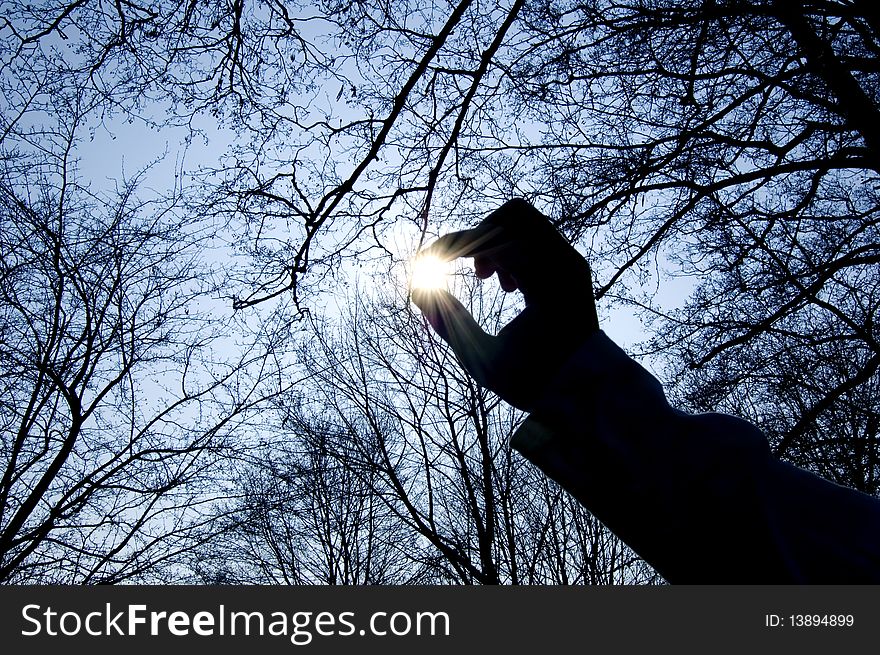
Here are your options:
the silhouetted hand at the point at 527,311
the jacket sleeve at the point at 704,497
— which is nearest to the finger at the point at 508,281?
the silhouetted hand at the point at 527,311

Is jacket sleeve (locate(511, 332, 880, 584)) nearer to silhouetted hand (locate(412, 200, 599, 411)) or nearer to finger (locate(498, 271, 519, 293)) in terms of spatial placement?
silhouetted hand (locate(412, 200, 599, 411))

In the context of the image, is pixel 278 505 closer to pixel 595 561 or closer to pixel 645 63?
pixel 595 561

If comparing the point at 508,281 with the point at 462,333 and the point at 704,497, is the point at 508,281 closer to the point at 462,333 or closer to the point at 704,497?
the point at 462,333

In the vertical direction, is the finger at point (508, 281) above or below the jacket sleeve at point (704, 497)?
above

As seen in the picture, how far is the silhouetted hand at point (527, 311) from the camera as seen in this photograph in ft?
2.55

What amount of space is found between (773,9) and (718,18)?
47 centimetres

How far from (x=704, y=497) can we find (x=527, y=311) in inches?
12.6

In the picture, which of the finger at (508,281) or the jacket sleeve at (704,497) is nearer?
the jacket sleeve at (704,497)

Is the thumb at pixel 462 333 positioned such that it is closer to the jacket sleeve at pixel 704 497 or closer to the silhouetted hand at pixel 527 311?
the silhouetted hand at pixel 527 311

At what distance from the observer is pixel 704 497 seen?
1.97 ft

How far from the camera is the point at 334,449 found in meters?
10.7

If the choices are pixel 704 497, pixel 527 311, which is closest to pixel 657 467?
pixel 704 497

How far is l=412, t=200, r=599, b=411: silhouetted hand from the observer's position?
778mm

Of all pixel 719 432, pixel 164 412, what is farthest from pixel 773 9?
pixel 164 412
